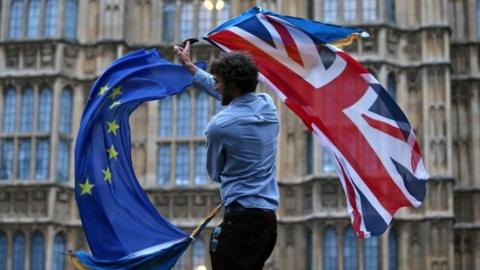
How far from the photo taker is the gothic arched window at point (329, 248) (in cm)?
2545

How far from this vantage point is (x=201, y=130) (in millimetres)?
27109

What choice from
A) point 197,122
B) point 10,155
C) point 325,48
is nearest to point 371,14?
point 197,122

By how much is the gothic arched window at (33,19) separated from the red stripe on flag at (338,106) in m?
20.1

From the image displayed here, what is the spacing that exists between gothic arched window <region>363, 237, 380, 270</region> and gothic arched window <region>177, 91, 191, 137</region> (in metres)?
5.35

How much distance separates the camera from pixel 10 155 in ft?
88.5

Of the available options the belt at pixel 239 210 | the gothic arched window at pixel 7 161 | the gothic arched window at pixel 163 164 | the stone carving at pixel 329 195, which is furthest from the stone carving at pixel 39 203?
the belt at pixel 239 210

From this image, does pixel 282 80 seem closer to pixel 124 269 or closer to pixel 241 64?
pixel 124 269

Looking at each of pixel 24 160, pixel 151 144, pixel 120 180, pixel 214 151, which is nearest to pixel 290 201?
pixel 151 144

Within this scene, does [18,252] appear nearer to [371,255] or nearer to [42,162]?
[42,162]

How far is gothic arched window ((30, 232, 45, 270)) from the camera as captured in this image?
26328mm

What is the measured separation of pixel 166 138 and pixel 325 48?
61.7ft

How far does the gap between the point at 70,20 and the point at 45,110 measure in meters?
2.58

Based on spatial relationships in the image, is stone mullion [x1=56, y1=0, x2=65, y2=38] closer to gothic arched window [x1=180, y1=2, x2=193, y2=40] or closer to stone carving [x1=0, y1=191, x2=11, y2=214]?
gothic arched window [x1=180, y1=2, x2=193, y2=40]

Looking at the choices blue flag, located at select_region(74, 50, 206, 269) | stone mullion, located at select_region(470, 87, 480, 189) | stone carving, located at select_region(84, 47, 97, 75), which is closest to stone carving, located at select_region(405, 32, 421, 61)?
stone mullion, located at select_region(470, 87, 480, 189)
